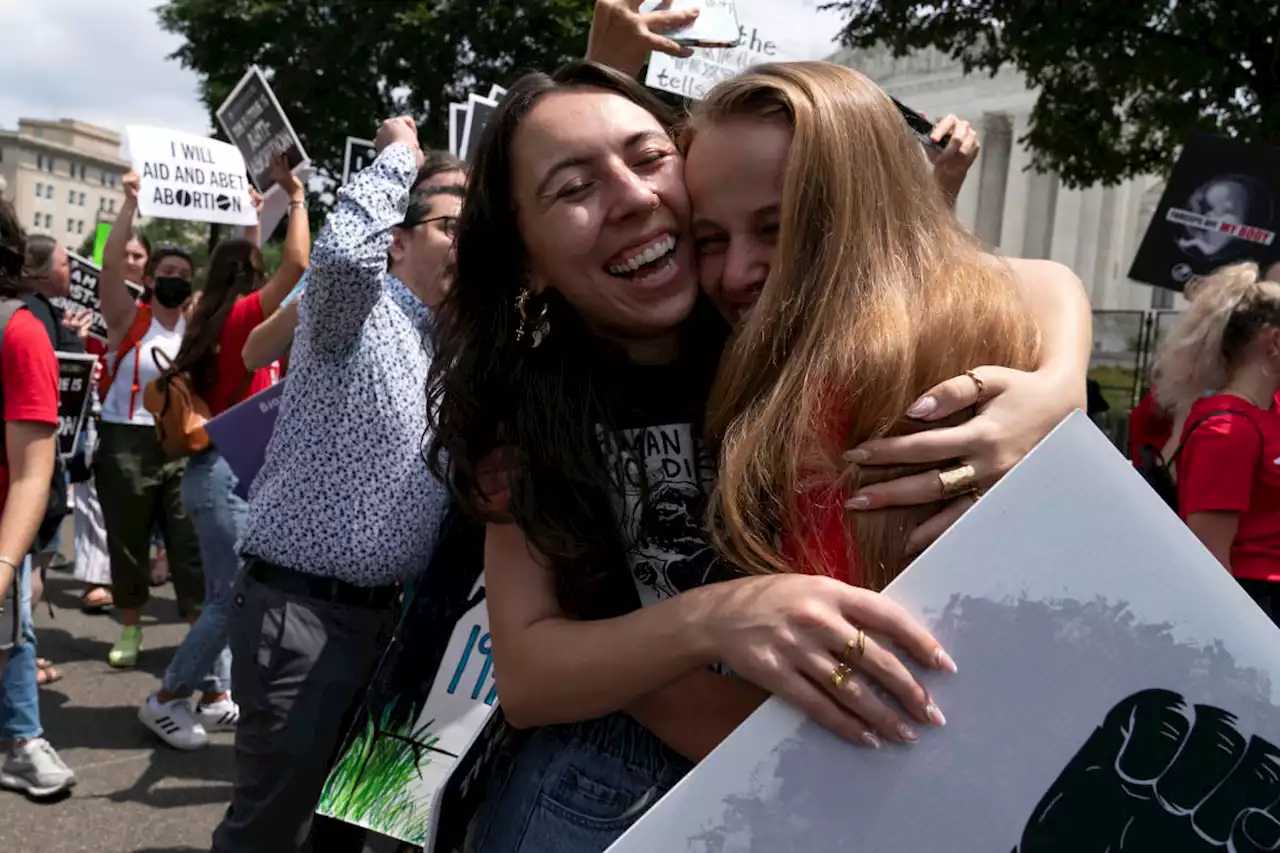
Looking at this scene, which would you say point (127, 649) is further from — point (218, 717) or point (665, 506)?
point (665, 506)

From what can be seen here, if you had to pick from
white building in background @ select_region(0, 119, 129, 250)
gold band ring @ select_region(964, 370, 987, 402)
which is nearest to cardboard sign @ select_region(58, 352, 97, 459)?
gold band ring @ select_region(964, 370, 987, 402)

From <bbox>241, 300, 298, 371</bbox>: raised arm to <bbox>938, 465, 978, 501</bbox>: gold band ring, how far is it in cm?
244

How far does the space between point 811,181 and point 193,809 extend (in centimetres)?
364

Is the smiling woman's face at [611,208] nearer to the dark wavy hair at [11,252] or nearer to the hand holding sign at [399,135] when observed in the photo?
the hand holding sign at [399,135]

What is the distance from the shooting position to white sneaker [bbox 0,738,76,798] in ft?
12.7

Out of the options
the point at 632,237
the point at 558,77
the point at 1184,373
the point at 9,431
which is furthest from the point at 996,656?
the point at 1184,373

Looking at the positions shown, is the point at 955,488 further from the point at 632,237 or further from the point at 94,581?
the point at 94,581

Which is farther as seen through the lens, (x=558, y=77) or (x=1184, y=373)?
(x=1184, y=373)

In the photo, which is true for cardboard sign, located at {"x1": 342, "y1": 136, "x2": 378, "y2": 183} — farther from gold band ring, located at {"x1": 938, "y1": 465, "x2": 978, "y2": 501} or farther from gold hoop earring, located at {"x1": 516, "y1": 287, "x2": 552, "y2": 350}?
gold band ring, located at {"x1": 938, "y1": 465, "x2": 978, "y2": 501}

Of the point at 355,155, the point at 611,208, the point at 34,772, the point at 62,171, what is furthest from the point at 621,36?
the point at 62,171

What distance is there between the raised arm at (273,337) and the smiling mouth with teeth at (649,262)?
6.56 ft

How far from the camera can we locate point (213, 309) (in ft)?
16.3

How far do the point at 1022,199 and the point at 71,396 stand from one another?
42.3 meters

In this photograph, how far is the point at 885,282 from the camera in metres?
1.22
